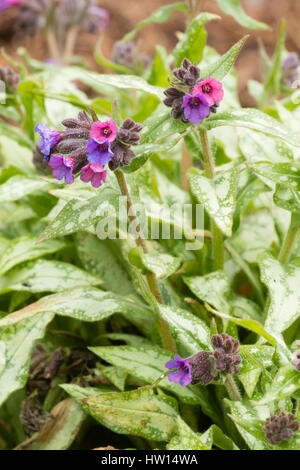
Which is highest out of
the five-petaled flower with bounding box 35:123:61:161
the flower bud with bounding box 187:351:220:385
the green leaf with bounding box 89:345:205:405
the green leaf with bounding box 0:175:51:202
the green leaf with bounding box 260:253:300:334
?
the five-petaled flower with bounding box 35:123:61:161

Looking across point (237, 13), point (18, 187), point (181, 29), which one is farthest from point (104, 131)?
point (181, 29)

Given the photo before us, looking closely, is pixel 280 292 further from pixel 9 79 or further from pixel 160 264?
pixel 9 79

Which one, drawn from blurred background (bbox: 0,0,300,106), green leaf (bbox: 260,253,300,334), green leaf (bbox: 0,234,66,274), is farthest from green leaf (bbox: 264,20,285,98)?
blurred background (bbox: 0,0,300,106)

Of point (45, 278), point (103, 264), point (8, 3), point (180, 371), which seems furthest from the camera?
point (8, 3)

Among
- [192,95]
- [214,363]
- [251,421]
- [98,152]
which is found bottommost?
[251,421]

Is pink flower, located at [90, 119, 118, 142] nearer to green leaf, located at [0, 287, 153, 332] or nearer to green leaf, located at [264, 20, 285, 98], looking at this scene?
green leaf, located at [0, 287, 153, 332]

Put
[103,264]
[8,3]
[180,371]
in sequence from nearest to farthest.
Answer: [180,371]
[103,264]
[8,3]

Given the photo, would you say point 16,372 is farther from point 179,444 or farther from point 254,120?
point 254,120
